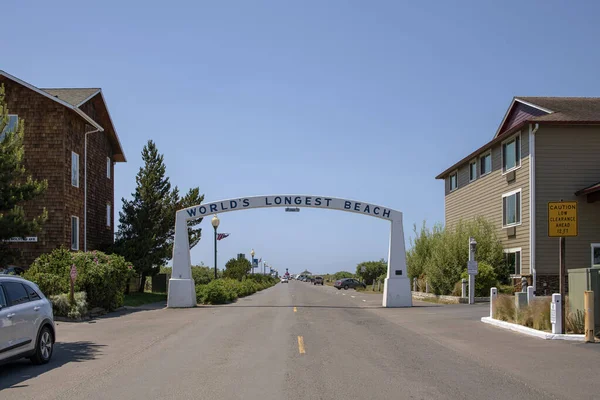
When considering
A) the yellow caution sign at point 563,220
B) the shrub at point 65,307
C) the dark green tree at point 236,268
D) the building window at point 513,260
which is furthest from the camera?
the dark green tree at point 236,268

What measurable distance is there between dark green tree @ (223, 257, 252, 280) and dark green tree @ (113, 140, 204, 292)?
1302 cm

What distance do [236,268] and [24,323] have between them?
141 ft

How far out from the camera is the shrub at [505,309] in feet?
62.6

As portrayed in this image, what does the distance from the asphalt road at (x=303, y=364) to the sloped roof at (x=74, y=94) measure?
52.2 feet

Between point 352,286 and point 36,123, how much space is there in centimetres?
4231

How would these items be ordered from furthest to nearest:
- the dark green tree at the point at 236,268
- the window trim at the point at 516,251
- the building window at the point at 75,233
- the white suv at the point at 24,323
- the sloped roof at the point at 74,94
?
the dark green tree at the point at 236,268
the sloped roof at the point at 74,94
the window trim at the point at 516,251
the building window at the point at 75,233
the white suv at the point at 24,323

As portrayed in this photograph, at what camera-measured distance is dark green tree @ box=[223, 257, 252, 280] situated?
53312 mm

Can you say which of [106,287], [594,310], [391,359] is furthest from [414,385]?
[106,287]

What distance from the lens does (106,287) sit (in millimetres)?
24578

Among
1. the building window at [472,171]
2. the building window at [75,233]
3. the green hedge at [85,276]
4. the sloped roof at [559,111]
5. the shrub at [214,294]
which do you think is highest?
the sloped roof at [559,111]

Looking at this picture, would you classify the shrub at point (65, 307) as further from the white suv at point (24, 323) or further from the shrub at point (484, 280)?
the shrub at point (484, 280)

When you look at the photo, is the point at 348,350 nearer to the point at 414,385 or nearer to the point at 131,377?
the point at 414,385

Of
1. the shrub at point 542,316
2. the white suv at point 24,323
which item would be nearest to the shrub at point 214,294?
the shrub at point 542,316

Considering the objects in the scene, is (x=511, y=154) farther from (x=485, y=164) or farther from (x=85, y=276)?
(x=85, y=276)
